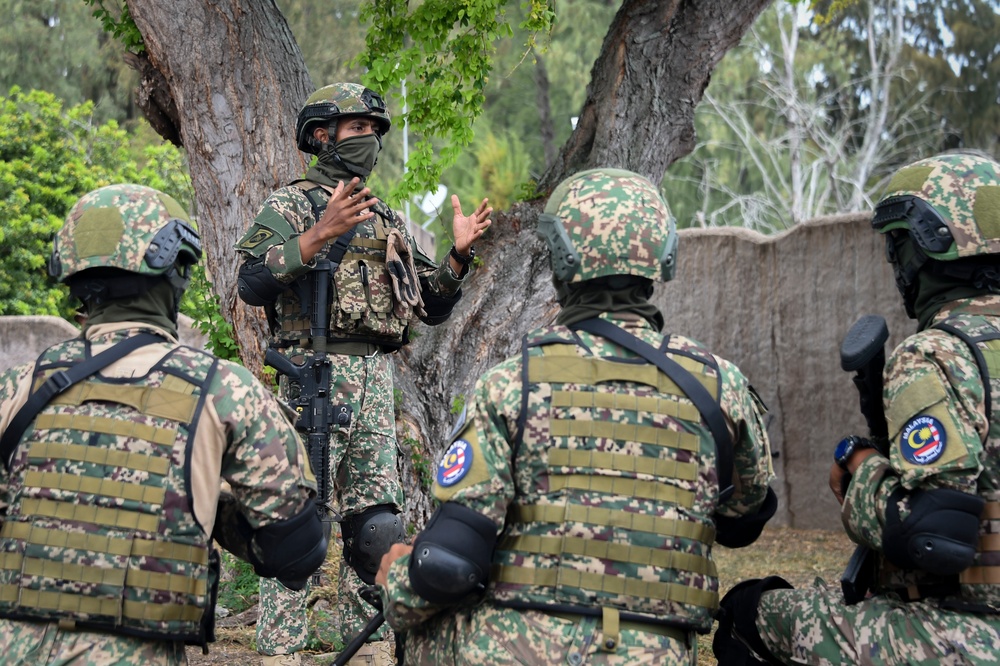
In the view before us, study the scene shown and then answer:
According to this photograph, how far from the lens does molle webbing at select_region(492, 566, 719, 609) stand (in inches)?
122

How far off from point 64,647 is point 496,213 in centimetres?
522

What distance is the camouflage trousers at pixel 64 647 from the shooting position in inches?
118

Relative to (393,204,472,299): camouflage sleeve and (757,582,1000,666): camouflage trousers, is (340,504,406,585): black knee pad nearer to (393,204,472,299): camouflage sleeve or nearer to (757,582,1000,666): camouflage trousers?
(393,204,472,299): camouflage sleeve

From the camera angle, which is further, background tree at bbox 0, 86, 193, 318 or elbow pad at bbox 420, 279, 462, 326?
background tree at bbox 0, 86, 193, 318

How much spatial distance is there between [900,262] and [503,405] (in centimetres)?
145

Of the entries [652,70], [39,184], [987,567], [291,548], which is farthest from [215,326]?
[39,184]

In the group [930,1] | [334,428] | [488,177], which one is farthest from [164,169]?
[930,1]

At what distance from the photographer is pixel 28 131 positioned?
13.4 metres

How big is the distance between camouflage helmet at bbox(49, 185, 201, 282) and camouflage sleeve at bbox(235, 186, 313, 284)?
1.56 meters

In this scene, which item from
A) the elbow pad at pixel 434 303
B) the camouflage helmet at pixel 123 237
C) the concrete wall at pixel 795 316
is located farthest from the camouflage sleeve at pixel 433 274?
the concrete wall at pixel 795 316

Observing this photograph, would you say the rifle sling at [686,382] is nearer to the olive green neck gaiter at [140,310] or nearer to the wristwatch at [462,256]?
the olive green neck gaiter at [140,310]

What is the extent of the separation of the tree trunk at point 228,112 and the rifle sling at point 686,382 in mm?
3950

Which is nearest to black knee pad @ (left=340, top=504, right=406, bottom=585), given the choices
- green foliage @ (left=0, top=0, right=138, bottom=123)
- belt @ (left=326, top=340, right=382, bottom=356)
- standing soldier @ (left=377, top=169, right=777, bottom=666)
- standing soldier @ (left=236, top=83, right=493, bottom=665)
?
standing soldier @ (left=236, top=83, right=493, bottom=665)

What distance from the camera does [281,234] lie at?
198 inches
